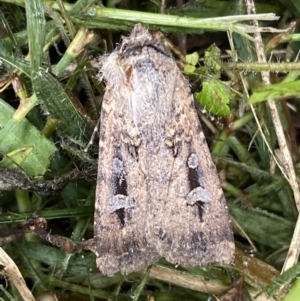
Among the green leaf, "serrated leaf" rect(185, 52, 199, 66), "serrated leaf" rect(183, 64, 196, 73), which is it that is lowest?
the green leaf

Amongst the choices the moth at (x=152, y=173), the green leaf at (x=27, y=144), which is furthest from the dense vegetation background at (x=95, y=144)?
the moth at (x=152, y=173)

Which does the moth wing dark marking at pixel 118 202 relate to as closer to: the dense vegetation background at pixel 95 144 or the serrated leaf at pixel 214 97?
the dense vegetation background at pixel 95 144

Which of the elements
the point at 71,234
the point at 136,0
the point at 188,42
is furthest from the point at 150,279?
the point at 136,0

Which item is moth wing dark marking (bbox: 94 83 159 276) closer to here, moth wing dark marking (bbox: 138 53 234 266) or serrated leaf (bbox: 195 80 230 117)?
moth wing dark marking (bbox: 138 53 234 266)

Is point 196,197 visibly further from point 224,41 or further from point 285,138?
point 224,41

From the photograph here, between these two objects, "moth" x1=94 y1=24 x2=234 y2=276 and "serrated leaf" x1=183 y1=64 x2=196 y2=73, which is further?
"serrated leaf" x1=183 y1=64 x2=196 y2=73

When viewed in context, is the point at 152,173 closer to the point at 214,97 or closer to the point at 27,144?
the point at 214,97

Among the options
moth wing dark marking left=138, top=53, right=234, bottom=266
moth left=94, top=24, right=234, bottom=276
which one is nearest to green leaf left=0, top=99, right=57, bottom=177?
moth left=94, top=24, right=234, bottom=276

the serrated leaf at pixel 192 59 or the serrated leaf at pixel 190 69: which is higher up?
the serrated leaf at pixel 192 59

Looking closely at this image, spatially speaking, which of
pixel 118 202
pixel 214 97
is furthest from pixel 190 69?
pixel 118 202
